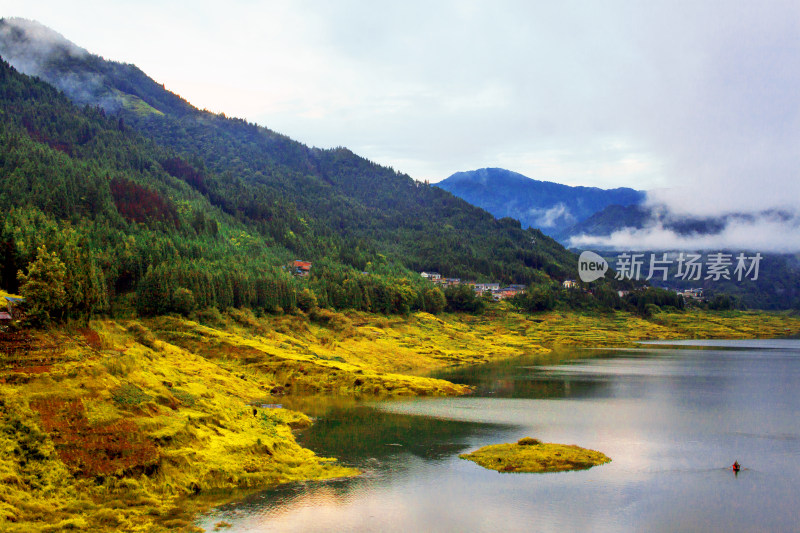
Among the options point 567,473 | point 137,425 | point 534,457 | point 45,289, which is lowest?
point 567,473

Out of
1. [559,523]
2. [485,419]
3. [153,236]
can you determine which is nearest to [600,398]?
[485,419]

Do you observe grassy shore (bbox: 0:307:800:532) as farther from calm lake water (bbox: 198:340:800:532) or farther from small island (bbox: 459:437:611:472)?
small island (bbox: 459:437:611:472)

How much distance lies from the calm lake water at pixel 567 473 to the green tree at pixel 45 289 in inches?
1007

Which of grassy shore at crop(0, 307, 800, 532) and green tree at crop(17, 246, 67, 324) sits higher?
green tree at crop(17, 246, 67, 324)

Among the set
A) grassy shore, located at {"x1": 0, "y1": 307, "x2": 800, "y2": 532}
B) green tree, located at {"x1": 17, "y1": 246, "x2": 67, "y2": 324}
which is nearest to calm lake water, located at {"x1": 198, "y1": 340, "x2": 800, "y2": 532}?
grassy shore, located at {"x1": 0, "y1": 307, "x2": 800, "y2": 532}

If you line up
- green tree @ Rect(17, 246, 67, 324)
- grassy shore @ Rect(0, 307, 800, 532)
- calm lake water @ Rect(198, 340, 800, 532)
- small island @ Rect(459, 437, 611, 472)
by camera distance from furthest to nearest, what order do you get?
green tree @ Rect(17, 246, 67, 324) < small island @ Rect(459, 437, 611, 472) < calm lake water @ Rect(198, 340, 800, 532) < grassy shore @ Rect(0, 307, 800, 532)

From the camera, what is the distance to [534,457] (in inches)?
2035

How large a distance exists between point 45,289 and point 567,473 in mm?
47434

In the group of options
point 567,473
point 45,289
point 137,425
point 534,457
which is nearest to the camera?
point 137,425

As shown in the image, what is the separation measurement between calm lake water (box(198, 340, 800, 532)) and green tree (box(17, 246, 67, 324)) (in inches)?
1007

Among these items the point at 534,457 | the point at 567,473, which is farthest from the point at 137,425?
the point at 567,473

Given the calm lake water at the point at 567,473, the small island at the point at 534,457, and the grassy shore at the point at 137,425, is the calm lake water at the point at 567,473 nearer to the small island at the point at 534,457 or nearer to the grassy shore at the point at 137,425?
the small island at the point at 534,457

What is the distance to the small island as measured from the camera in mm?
50344

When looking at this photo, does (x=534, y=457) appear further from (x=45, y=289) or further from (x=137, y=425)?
(x=45, y=289)
